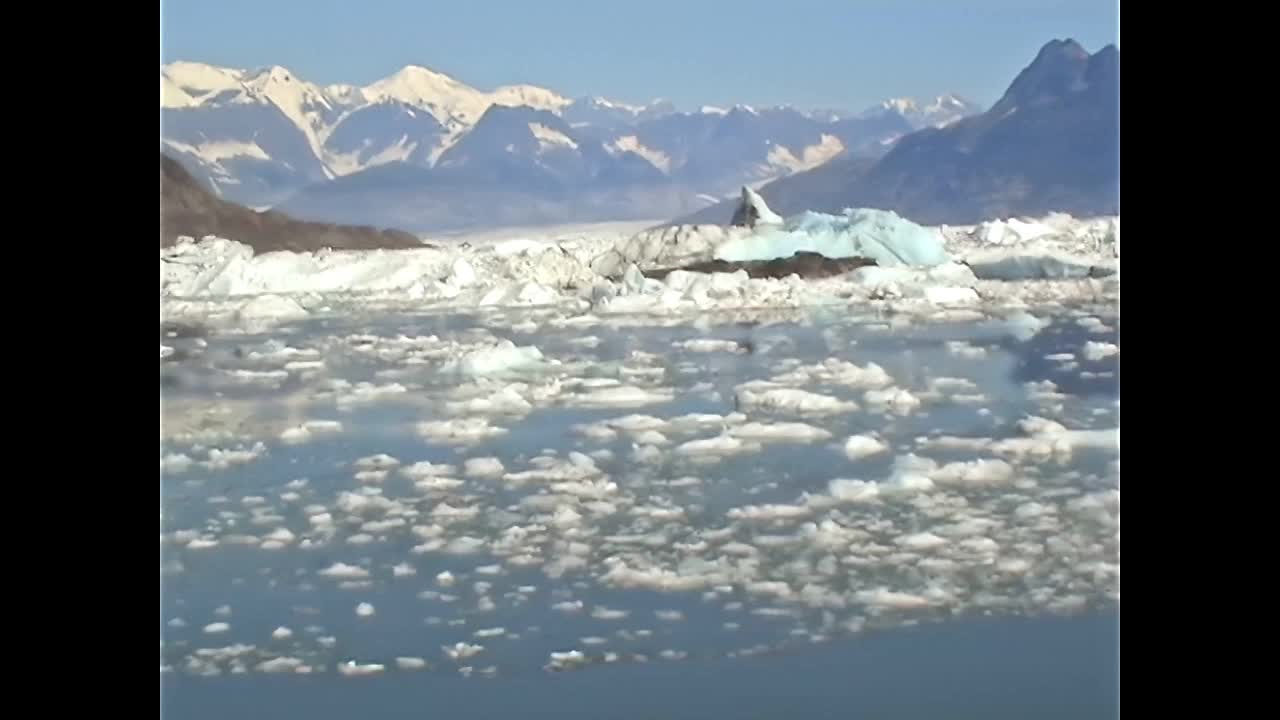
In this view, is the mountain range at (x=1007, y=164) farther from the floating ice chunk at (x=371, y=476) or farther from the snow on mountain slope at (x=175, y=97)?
the floating ice chunk at (x=371, y=476)

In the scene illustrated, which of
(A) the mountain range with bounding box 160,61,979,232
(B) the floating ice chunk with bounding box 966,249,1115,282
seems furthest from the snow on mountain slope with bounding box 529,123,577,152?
(B) the floating ice chunk with bounding box 966,249,1115,282

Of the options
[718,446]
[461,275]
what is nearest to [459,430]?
[718,446]

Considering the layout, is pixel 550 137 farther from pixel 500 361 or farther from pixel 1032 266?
pixel 1032 266

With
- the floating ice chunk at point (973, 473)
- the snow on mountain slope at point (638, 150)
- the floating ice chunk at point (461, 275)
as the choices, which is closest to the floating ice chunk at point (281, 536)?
the floating ice chunk at point (973, 473)

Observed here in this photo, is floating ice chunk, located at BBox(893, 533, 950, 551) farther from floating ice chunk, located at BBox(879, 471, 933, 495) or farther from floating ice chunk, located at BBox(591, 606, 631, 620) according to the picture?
floating ice chunk, located at BBox(591, 606, 631, 620)
